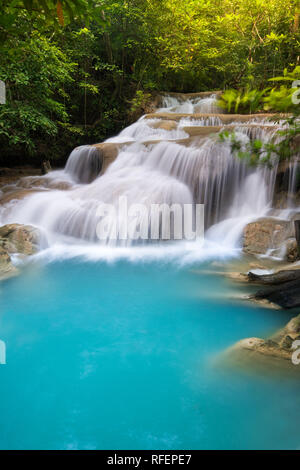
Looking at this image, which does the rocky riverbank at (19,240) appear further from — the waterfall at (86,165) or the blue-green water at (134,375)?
the waterfall at (86,165)

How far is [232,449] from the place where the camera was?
1.85 metres

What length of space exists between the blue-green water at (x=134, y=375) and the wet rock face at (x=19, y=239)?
1.62 metres

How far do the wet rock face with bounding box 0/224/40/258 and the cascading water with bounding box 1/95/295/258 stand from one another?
655 millimetres

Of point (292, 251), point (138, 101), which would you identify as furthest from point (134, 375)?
point (138, 101)

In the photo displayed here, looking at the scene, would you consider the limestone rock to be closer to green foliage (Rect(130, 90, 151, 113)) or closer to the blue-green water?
the blue-green water

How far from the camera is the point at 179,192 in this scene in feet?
24.1

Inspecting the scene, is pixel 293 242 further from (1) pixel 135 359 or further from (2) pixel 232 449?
(2) pixel 232 449

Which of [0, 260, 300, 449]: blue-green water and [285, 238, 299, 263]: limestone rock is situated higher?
[285, 238, 299, 263]: limestone rock

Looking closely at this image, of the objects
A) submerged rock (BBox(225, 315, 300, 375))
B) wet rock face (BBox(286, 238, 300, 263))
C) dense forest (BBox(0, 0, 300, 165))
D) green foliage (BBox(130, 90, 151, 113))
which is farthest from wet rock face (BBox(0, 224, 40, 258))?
green foliage (BBox(130, 90, 151, 113))

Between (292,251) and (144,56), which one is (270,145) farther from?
(144,56)

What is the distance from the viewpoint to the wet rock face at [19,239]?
574 cm

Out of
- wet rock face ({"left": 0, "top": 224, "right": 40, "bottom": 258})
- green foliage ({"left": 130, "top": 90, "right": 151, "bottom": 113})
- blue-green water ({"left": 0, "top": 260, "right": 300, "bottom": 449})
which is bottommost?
blue-green water ({"left": 0, "top": 260, "right": 300, "bottom": 449})

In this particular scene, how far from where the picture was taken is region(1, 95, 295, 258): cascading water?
6.89m

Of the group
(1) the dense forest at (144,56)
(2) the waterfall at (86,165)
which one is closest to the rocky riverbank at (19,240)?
(2) the waterfall at (86,165)
